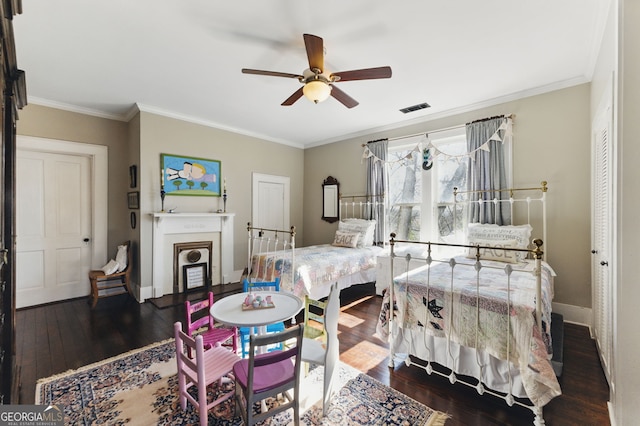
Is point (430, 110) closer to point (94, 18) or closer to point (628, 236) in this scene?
point (628, 236)

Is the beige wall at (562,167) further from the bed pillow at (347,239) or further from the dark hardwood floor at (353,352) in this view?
the bed pillow at (347,239)

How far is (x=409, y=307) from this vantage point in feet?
7.19

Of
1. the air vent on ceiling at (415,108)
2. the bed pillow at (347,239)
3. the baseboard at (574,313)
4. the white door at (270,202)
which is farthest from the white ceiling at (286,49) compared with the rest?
the baseboard at (574,313)

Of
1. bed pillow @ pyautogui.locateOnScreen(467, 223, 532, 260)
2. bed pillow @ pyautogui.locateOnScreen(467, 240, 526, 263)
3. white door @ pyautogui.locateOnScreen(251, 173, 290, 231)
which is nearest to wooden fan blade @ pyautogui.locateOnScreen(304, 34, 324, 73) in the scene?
bed pillow @ pyautogui.locateOnScreen(467, 240, 526, 263)

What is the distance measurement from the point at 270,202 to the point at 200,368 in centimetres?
430

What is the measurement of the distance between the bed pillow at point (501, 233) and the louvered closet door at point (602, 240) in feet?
1.88

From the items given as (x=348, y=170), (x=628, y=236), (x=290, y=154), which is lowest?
(x=628, y=236)

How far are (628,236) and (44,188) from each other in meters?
6.14

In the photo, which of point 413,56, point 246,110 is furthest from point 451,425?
point 246,110

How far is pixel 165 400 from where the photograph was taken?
1.91m

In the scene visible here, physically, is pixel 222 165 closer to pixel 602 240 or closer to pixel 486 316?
pixel 486 316

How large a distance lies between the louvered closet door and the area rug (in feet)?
5.11

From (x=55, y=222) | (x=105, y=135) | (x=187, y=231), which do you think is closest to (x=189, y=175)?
(x=187, y=231)

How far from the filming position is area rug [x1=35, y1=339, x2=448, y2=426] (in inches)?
68.4
